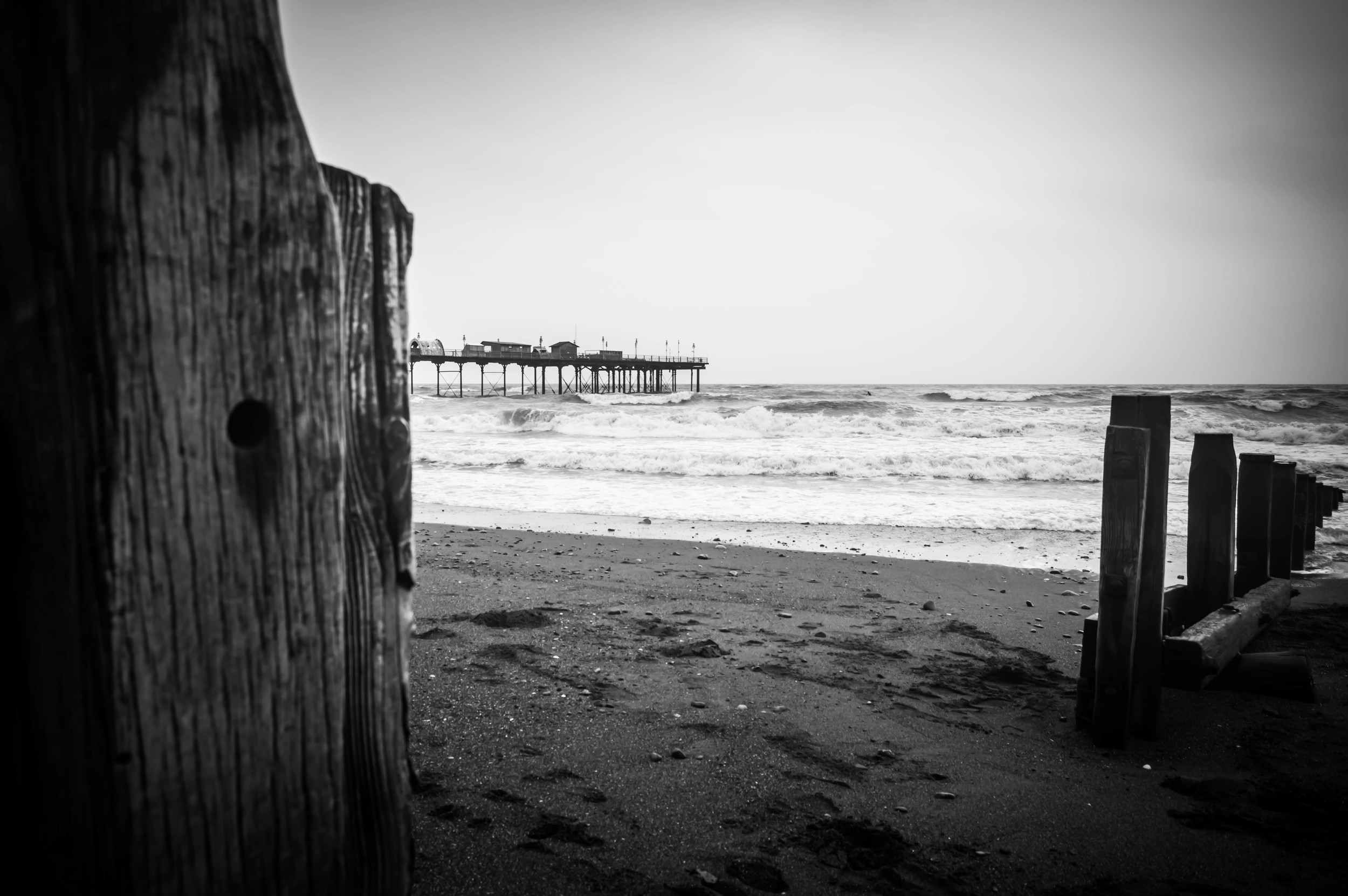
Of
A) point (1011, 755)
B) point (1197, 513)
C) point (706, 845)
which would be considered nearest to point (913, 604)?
point (1197, 513)

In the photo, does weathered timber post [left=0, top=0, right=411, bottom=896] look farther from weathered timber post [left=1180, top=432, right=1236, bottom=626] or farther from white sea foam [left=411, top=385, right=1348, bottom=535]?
white sea foam [left=411, top=385, right=1348, bottom=535]

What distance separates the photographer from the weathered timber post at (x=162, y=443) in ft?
2.41

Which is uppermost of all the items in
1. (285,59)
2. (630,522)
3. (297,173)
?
(285,59)

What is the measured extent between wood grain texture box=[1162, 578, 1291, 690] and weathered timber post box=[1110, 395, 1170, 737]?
27 cm

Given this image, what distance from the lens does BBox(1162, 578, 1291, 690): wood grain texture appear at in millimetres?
3555

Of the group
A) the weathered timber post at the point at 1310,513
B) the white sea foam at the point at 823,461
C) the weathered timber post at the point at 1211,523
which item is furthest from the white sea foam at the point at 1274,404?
the weathered timber post at the point at 1211,523

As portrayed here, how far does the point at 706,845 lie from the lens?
7.80 feet

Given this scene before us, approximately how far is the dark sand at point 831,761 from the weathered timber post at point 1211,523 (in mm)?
605

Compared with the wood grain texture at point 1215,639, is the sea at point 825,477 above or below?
below

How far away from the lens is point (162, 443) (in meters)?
0.77

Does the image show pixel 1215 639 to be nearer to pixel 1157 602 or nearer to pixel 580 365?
pixel 1157 602

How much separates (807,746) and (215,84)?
3.02 m

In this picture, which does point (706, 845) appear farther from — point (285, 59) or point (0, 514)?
point (285, 59)

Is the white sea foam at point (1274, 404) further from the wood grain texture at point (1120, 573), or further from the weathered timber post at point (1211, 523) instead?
the wood grain texture at point (1120, 573)
